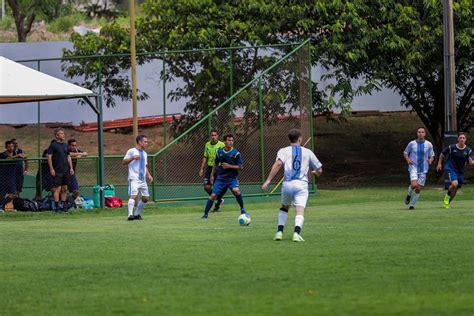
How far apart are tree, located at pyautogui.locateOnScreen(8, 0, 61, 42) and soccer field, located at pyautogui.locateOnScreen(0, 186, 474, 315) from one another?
118ft

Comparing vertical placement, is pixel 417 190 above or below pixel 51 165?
below

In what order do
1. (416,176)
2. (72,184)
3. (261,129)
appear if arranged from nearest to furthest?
(416,176), (72,184), (261,129)

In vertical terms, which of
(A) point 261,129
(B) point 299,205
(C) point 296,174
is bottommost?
(B) point 299,205

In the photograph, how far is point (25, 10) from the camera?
60219 millimetres

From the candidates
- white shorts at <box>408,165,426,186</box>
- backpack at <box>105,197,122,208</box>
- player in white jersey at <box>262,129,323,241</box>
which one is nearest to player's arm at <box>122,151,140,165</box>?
backpack at <box>105,197,122,208</box>

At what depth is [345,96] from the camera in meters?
37.2

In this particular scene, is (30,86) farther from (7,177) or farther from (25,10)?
(25,10)

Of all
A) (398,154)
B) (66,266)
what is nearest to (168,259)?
(66,266)

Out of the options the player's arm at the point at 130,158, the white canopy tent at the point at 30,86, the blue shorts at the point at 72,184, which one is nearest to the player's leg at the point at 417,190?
the player's arm at the point at 130,158

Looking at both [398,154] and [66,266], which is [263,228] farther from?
[398,154]

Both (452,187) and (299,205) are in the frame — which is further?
(452,187)

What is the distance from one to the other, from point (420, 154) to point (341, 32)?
10182 millimetres

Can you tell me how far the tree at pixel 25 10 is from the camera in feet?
192

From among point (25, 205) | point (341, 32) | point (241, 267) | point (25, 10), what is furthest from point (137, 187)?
point (25, 10)
